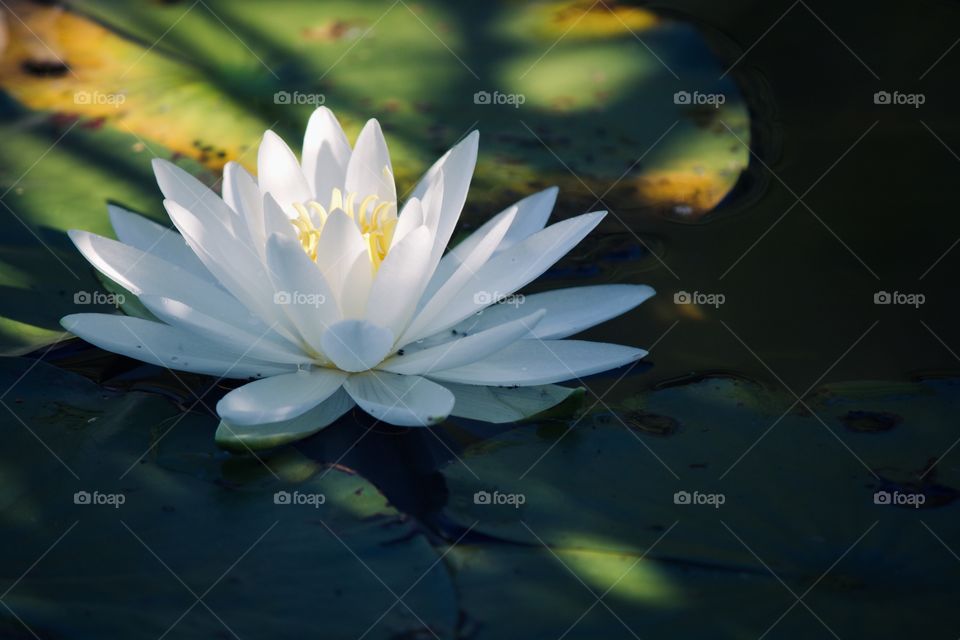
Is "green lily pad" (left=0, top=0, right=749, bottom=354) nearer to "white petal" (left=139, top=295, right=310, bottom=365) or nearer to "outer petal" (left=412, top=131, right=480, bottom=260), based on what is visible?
"outer petal" (left=412, top=131, right=480, bottom=260)

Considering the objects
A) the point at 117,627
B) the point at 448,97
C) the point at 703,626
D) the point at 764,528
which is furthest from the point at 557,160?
the point at 117,627

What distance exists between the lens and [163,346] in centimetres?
222

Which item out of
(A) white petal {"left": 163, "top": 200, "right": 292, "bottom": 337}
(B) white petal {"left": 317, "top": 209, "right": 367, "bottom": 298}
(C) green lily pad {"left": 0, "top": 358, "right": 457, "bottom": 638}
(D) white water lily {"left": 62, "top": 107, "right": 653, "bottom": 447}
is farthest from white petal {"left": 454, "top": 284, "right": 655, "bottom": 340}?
(C) green lily pad {"left": 0, "top": 358, "right": 457, "bottom": 638}

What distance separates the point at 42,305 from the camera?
2465 mm

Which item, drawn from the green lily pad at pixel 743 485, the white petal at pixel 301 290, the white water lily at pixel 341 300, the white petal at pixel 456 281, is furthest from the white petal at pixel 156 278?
the green lily pad at pixel 743 485

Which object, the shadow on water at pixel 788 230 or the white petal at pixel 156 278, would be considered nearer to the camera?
the white petal at pixel 156 278

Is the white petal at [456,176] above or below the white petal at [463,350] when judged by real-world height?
above

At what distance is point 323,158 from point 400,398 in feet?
2.46

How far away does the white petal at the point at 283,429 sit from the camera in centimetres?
204

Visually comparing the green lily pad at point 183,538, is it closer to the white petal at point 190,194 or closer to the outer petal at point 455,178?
the white petal at point 190,194

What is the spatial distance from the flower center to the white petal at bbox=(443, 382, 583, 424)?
39 centimetres

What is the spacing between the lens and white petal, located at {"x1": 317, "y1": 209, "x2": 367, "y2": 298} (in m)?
2.10

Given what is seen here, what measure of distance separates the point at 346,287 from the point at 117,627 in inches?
34.5

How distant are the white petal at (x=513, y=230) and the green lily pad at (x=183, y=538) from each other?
65cm
